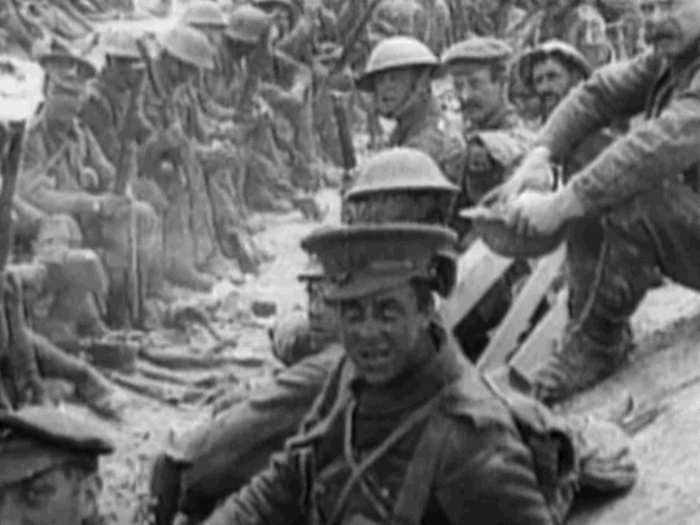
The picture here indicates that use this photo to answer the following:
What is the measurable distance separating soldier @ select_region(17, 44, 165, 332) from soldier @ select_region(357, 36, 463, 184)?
3.91 metres

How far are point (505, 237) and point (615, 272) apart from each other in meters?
0.46

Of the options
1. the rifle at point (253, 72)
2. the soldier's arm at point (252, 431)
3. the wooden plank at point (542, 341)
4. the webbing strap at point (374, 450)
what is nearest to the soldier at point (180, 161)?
the rifle at point (253, 72)

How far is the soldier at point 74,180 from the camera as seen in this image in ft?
44.1

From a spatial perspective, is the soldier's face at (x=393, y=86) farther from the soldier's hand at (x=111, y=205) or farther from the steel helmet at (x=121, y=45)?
the steel helmet at (x=121, y=45)

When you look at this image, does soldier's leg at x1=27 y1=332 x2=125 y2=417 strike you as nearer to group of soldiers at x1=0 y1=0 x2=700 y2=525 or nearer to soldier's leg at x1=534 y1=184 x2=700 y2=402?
group of soldiers at x1=0 y1=0 x2=700 y2=525

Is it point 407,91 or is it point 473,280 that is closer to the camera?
point 473,280

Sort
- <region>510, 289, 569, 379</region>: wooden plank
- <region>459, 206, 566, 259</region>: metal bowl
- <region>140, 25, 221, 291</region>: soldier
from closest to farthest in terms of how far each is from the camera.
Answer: <region>459, 206, 566, 259</region>: metal bowl → <region>510, 289, 569, 379</region>: wooden plank → <region>140, 25, 221, 291</region>: soldier

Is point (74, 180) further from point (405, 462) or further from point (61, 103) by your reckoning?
point (405, 462)

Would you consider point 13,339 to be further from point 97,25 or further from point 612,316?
point 97,25

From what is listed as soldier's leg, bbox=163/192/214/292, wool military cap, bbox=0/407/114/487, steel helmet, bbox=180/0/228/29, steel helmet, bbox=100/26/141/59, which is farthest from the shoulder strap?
steel helmet, bbox=180/0/228/29

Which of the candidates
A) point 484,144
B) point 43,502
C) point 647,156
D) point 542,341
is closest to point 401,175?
point 647,156

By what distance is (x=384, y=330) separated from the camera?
18.2 ft

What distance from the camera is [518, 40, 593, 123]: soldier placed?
9.87 metres

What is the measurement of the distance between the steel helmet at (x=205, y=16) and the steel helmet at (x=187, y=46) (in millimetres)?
528
